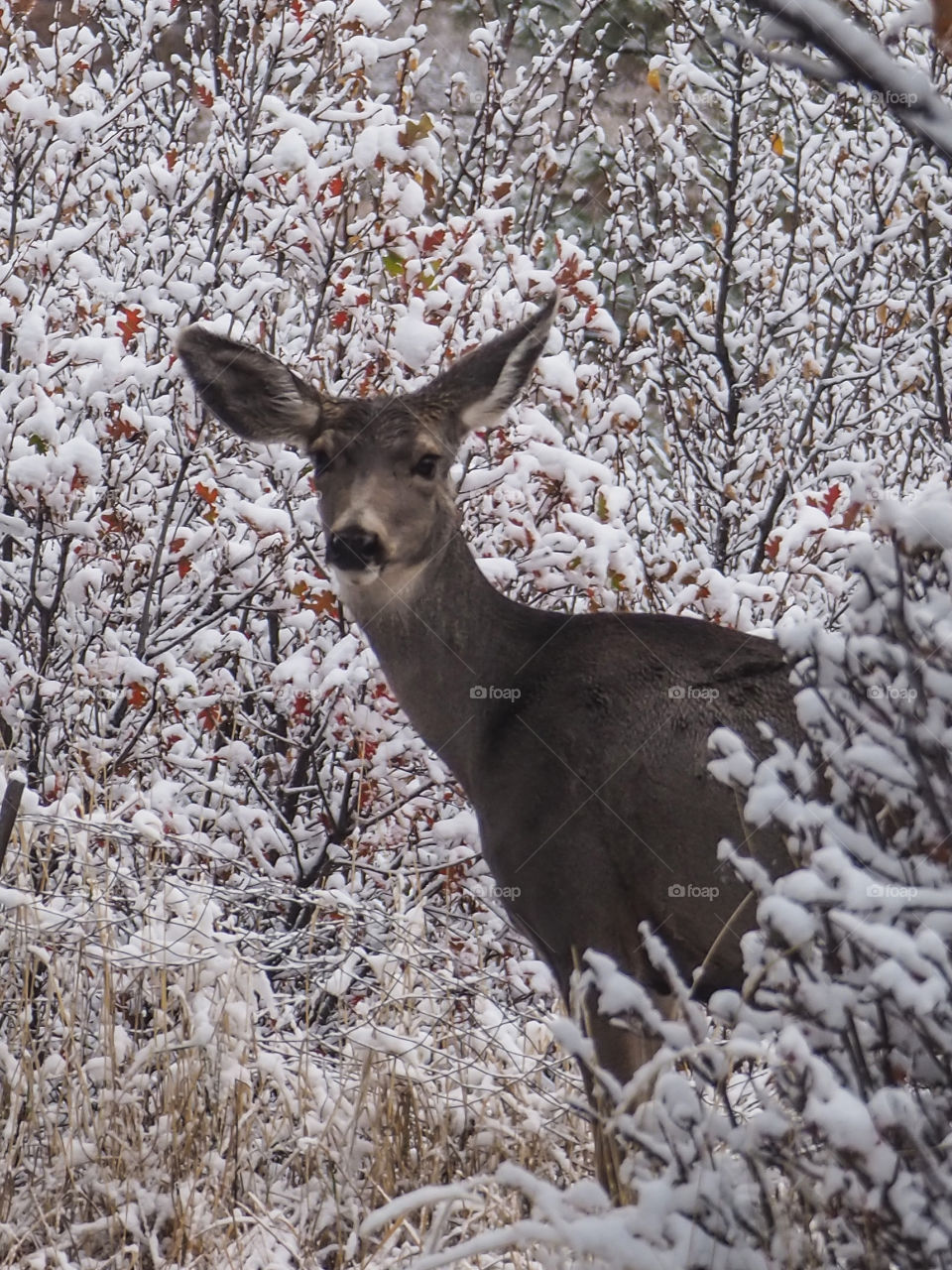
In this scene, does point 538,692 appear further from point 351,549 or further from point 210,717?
point 210,717

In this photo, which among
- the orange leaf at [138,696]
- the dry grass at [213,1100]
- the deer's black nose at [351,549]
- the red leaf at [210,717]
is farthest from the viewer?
the red leaf at [210,717]

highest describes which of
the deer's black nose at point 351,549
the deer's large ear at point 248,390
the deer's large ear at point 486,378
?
the deer's large ear at point 248,390

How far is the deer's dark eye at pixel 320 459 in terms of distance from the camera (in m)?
5.38

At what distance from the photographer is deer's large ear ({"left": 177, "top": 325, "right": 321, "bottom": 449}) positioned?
553 cm

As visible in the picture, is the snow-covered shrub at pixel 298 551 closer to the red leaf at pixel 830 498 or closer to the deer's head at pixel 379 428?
the red leaf at pixel 830 498

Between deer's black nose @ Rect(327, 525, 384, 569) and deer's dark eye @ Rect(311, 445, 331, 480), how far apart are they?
0.54 m

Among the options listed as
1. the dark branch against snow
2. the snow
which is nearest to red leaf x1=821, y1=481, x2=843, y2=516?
the snow

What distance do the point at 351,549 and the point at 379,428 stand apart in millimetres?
664

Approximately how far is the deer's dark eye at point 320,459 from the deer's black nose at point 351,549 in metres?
0.54

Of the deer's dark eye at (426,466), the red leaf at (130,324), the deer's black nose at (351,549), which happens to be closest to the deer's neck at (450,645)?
the deer's dark eye at (426,466)

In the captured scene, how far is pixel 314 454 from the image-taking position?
5445 mm

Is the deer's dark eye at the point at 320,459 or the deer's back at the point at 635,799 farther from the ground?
the deer's dark eye at the point at 320,459

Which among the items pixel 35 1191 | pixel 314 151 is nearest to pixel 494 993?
pixel 35 1191

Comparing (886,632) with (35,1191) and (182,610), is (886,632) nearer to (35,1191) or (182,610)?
(35,1191)
